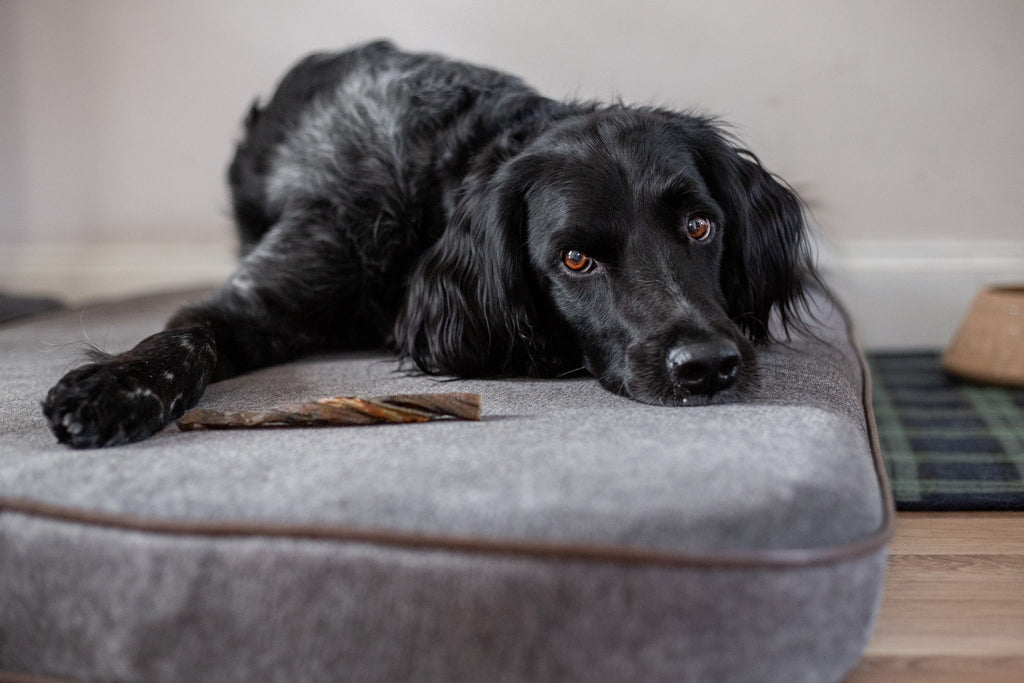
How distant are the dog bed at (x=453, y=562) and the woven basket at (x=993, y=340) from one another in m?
1.60

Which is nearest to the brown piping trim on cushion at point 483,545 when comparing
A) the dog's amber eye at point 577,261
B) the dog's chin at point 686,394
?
the dog's chin at point 686,394

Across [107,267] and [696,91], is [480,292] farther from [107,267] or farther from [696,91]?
[107,267]

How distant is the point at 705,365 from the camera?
A: 4.58 feet

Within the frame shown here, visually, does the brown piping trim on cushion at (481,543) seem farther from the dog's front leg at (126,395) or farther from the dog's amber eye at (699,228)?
the dog's amber eye at (699,228)

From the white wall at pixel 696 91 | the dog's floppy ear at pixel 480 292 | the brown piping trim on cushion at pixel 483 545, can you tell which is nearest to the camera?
the brown piping trim on cushion at pixel 483 545

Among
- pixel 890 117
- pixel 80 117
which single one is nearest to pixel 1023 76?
pixel 890 117

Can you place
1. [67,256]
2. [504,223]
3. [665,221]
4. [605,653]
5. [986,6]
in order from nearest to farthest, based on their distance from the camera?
1. [605,653]
2. [665,221]
3. [504,223]
4. [986,6]
5. [67,256]

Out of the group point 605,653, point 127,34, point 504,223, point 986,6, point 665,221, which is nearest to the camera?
point 605,653

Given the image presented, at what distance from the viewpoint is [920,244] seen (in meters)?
3.14

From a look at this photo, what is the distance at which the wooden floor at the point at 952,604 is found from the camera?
3.60 feet

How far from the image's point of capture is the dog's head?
1.48 m

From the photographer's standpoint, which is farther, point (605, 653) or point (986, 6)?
point (986, 6)

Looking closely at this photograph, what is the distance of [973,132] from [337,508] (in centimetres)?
281

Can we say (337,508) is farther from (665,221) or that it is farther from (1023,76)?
(1023,76)
